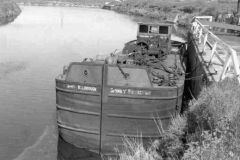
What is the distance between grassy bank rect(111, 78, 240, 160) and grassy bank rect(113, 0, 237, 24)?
121 ft

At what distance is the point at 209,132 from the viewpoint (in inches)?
222

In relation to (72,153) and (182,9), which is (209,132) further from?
(182,9)

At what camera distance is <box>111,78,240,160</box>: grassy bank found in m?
4.54

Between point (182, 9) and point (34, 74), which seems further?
point (182, 9)

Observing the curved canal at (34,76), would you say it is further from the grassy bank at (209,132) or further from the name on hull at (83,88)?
the grassy bank at (209,132)

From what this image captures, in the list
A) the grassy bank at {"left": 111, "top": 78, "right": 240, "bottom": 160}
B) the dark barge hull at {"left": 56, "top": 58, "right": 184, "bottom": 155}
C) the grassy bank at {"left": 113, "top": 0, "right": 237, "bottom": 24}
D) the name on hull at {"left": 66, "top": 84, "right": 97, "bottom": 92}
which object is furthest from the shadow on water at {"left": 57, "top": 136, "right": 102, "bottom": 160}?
the grassy bank at {"left": 113, "top": 0, "right": 237, "bottom": 24}

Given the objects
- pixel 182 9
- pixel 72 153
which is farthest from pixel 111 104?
pixel 182 9

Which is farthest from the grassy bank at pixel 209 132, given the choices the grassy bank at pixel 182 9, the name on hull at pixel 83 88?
the grassy bank at pixel 182 9

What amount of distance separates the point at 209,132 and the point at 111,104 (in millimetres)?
3687

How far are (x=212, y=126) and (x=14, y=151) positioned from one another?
6.93 meters

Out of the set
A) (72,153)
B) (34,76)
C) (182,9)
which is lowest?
(72,153)

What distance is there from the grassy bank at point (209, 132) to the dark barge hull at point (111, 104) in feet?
3.77

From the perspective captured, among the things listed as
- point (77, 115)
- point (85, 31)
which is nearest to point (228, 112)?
point (77, 115)

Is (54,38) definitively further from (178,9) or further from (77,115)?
(178,9)
